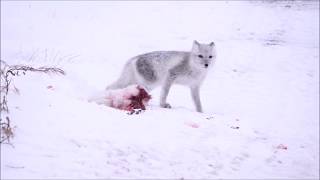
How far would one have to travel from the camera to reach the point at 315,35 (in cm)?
1403

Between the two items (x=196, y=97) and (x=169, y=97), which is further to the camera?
(x=169, y=97)

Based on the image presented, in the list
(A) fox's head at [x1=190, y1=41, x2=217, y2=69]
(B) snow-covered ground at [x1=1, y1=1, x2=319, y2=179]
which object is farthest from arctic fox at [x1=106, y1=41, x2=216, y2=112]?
(B) snow-covered ground at [x1=1, y1=1, x2=319, y2=179]

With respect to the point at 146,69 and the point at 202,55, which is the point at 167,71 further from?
the point at 202,55

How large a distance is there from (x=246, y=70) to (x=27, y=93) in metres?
6.32

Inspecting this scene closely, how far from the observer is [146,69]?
788 cm

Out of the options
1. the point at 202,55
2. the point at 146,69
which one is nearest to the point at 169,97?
the point at 146,69

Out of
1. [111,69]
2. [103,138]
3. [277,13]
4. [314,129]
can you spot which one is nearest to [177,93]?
[111,69]

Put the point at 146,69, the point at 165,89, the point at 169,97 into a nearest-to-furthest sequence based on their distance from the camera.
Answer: the point at 165,89 → the point at 146,69 → the point at 169,97

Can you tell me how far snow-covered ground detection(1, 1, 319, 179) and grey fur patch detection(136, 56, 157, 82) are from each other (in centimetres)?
54

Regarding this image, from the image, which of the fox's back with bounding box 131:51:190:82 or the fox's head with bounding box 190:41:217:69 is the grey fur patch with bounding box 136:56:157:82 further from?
the fox's head with bounding box 190:41:217:69

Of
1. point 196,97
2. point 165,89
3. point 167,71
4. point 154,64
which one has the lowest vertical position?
point 196,97

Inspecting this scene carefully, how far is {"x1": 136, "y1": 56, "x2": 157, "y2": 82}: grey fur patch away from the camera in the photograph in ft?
25.8

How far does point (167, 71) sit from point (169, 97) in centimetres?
94

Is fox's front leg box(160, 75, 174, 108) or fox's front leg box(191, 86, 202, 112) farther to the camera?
fox's front leg box(191, 86, 202, 112)
